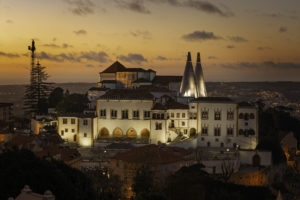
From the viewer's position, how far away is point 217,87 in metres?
85.6

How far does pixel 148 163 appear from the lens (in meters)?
31.6

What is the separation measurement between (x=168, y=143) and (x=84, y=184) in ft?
52.9

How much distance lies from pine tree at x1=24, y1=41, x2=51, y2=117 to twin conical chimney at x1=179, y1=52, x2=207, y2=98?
58.5 ft

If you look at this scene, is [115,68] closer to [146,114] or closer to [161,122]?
[146,114]

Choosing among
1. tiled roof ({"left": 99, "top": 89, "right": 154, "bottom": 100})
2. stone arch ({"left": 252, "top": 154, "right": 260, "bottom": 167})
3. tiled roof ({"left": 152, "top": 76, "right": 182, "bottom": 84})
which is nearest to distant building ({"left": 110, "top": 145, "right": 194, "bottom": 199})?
stone arch ({"left": 252, "top": 154, "right": 260, "bottom": 167})

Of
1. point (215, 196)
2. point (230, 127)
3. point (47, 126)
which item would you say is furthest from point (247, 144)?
point (47, 126)

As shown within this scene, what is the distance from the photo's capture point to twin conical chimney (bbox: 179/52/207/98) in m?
46.9

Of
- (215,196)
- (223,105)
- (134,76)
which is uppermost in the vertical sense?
(134,76)

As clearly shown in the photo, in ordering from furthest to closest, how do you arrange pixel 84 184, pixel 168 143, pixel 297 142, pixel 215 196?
pixel 297 142
pixel 168 143
pixel 215 196
pixel 84 184

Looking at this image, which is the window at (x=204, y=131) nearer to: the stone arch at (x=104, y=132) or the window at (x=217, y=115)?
the window at (x=217, y=115)

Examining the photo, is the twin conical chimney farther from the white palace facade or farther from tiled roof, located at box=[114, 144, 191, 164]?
tiled roof, located at box=[114, 144, 191, 164]

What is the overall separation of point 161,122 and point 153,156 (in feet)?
29.0

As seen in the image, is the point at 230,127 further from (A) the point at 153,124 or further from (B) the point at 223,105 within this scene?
(A) the point at 153,124

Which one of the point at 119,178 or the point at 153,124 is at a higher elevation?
the point at 153,124
